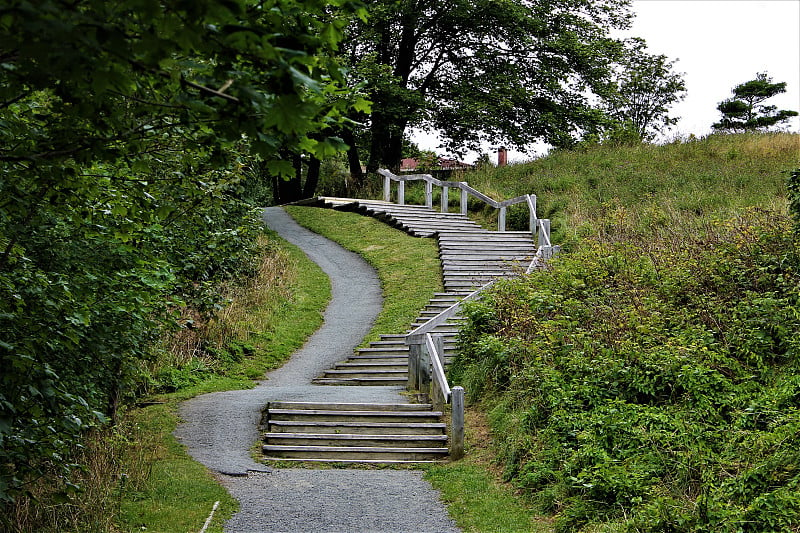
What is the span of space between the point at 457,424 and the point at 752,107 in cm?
3035

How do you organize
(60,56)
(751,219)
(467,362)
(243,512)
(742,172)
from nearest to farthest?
(60,56), (243,512), (467,362), (751,219), (742,172)

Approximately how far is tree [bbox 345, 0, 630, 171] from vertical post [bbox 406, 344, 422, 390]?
17.3 meters

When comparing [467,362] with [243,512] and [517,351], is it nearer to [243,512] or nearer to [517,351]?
[517,351]

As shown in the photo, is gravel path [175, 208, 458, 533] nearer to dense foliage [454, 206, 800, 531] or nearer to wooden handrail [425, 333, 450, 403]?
wooden handrail [425, 333, 450, 403]

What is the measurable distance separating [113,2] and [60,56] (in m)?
0.47

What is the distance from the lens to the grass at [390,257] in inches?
788

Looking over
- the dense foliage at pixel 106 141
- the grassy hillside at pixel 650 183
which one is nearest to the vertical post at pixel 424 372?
the dense foliage at pixel 106 141

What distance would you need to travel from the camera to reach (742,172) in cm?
2228

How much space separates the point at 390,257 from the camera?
80.7 feet

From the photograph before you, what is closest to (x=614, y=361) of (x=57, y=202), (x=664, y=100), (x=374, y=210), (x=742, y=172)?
(x=57, y=202)

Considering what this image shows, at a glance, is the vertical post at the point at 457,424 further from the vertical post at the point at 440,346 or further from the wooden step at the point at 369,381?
the wooden step at the point at 369,381

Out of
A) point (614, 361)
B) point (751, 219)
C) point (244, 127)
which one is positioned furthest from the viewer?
point (751, 219)

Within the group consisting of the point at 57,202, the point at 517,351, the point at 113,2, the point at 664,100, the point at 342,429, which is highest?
the point at 664,100

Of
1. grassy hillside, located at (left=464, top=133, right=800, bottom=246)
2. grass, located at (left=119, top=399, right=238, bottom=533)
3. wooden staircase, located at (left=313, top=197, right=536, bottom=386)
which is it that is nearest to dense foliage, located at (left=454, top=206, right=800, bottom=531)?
wooden staircase, located at (left=313, top=197, right=536, bottom=386)
